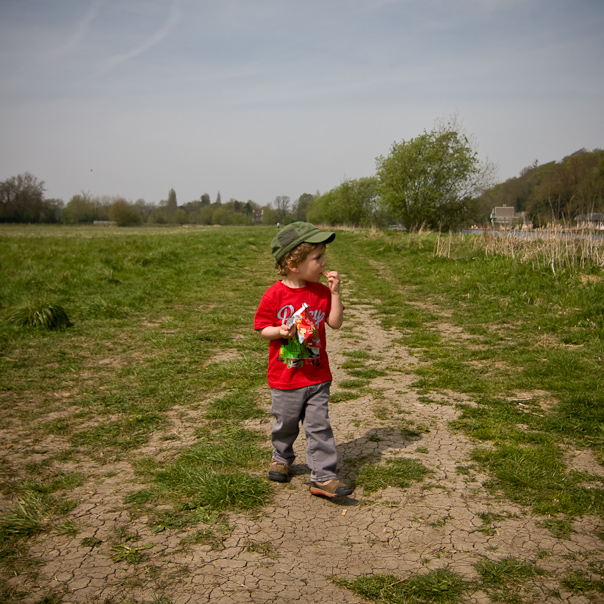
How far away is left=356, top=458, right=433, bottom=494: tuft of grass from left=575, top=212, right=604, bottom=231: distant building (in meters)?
9.53

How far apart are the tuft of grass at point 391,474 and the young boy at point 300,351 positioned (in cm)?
27

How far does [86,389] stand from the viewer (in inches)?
198

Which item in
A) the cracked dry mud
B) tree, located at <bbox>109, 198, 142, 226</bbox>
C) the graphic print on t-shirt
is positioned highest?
tree, located at <bbox>109, 198, 142, 226</bbox>

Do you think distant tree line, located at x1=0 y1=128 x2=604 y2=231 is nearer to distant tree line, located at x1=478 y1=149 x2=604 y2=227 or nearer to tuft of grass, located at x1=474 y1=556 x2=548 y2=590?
distant tree line, located at x1=478 y1=149 x2=604 y2=227

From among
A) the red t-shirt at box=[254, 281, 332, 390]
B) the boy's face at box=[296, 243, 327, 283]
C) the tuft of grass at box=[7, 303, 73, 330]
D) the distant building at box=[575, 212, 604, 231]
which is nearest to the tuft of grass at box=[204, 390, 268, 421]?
the red t-shirt at box=[254, 281, 332, 390]

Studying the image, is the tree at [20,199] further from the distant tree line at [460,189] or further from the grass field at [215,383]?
the grass field at [215,383]

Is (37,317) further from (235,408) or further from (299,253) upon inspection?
(299,253)

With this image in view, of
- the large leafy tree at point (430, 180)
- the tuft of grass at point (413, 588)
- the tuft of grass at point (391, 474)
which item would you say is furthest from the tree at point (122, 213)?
the tuft of grass at point (413, 588)

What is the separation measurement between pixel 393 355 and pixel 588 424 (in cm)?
266

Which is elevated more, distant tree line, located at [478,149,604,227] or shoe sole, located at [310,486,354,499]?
distant tree line, located at [478,149,604,227]

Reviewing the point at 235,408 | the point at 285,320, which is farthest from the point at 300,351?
the point at 235,408

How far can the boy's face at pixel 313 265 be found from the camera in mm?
3145

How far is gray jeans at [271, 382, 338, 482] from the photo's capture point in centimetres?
307

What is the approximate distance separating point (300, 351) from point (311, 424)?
45 centimetres
